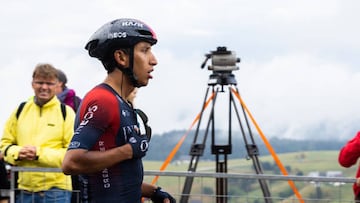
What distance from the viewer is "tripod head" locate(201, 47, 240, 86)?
744 centimetres

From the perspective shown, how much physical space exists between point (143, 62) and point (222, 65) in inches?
165

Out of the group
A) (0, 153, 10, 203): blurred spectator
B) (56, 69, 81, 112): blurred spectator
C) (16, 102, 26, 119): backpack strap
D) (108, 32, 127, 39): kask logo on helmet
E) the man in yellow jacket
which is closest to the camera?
(108, 32, 127, 39): kask logo on helmet

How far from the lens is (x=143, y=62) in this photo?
3348mm

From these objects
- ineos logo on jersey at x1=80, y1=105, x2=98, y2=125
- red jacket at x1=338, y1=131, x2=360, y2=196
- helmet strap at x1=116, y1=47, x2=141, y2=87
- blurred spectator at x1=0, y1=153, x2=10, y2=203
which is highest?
helmet strap at x1=116, y1=47, x2=141, y2=87

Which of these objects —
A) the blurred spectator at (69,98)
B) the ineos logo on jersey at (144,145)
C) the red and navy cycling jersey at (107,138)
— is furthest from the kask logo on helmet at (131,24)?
the blurred spectator at (69,98)

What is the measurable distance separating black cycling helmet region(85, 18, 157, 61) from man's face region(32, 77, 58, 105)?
9.32 ft

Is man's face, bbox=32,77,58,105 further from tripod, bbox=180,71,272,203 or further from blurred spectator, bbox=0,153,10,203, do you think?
tripod, bbox=180,71,272,203

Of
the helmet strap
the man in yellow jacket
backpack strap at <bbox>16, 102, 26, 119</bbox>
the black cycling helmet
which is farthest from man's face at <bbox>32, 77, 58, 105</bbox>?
the helmet strap

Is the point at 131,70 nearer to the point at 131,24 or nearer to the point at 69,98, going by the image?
the point at 131,24

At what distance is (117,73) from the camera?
11.0 ft

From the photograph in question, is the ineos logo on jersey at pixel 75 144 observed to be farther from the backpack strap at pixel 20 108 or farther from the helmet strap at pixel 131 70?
the backpack strap at pixel 20 108

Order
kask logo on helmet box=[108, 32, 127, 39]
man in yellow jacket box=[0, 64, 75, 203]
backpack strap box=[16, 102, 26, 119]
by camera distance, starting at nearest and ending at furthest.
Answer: kask logo on helmet box=[108, 32, 127, 39] → man in yellow jacket box=[0, 64, 75, 203] → backpack strap box=[16, 102, 26, 119]

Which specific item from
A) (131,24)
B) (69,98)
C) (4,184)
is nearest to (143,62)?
(131,24)

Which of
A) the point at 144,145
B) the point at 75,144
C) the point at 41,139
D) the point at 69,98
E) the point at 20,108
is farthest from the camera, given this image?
the point at 69,98
